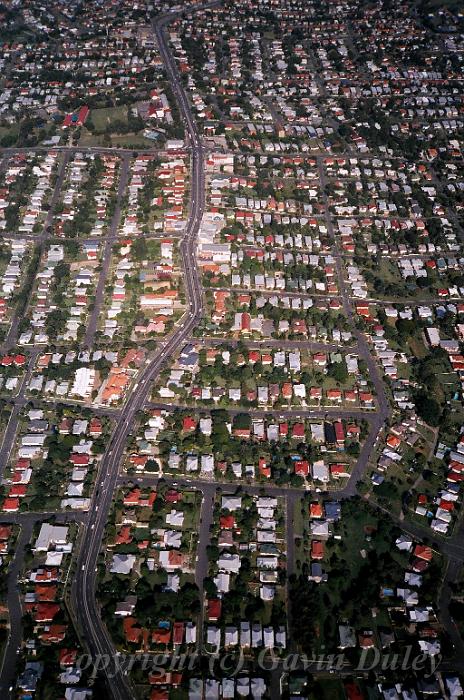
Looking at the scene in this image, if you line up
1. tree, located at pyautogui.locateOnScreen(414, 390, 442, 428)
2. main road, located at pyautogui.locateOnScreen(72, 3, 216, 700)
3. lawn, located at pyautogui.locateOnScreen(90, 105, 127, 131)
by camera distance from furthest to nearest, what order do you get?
lawn, located at pyautogui.locateOnScreen(90, 105, 127, 131) → tree, located at pyautogui.locateOnScreen(414, 390, 442, 428) → main road, located at pyautogui.locateOnScreen(72, 3, 216, 700)

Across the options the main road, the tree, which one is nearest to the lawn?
the main road

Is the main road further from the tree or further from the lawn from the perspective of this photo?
the tree

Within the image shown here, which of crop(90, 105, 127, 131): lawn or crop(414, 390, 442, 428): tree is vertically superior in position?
crop(90, 105, 127, 131): lawn

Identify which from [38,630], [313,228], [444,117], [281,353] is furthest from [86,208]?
[444,117]

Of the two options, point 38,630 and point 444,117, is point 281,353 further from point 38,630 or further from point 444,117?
point 444,117

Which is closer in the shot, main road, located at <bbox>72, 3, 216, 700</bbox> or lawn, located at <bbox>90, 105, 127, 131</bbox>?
main road, located at <bbox>72, 3, 216, 700</bbox>

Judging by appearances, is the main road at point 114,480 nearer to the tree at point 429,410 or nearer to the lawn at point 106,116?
the lawn at point 106,116

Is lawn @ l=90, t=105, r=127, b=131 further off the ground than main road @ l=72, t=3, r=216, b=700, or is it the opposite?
lawn @ l=90, t=105, r=127, b=131

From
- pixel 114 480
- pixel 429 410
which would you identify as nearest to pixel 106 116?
pixel 114 480

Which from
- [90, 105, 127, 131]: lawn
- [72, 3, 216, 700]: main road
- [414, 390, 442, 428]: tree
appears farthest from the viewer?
[90, 105, 127, 131]: lawn
